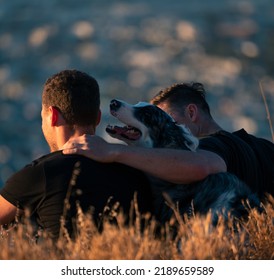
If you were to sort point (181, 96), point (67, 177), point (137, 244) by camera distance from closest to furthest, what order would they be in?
point (137, 244) → point (67, 177) → point (181, 96)

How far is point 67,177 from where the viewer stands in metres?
7.16

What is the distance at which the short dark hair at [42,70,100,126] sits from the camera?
753 cm

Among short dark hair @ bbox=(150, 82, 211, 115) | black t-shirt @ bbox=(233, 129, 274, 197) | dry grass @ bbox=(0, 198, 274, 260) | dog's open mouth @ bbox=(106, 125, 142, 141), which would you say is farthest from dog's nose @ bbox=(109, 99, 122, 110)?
short dark hair @ bbox=(150, 82, 211, 115)

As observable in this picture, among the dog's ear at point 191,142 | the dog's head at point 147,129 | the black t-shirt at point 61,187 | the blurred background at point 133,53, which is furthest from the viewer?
the blurred background at point 133,53

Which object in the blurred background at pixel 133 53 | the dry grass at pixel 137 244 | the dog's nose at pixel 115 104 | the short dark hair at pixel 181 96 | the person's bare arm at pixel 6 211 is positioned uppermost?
the blurred background at pixel 133 53

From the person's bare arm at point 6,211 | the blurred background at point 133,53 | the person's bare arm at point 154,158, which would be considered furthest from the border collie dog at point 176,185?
the blurred background at point 133,53

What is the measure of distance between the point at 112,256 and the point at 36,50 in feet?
276

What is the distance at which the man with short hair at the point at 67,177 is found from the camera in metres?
7.16

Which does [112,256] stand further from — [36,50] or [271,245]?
[36,50]

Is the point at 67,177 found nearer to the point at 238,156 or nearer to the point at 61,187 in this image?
the point at 61,187

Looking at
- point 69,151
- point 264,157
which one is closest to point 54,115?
point 69,151

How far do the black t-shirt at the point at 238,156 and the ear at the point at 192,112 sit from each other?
84 cm

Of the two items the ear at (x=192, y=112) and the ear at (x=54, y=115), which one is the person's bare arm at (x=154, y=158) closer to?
the ear at (x=54, y=115)

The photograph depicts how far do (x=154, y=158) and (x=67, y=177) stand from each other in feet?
2.04
